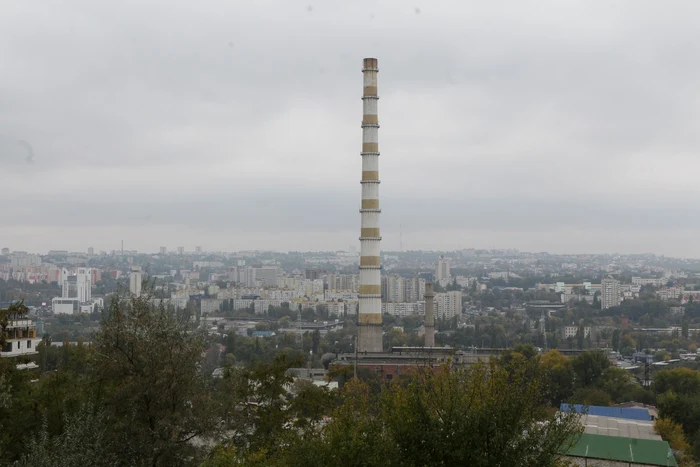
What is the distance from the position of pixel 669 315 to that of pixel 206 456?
67864 mm

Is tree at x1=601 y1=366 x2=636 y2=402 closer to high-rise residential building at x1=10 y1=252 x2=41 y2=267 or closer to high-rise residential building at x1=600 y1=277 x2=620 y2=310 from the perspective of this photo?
high-rise residential building at x1=600 y1=277 x2=620 y2=310

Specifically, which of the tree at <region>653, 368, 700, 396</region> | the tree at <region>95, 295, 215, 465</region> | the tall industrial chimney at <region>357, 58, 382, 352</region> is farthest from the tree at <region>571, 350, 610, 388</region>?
the tree at <region>95, 295, 215, 465</region>

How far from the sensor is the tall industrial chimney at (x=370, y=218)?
30.8 m

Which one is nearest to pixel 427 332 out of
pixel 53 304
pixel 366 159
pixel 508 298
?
pixel 366 159

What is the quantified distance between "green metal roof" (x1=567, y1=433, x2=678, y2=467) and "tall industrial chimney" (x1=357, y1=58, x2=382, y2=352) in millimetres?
16380

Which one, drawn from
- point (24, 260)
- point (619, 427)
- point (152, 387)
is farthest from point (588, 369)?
point (24, 260)

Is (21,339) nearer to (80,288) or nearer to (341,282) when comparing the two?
(80,288)

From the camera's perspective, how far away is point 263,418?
11.9m

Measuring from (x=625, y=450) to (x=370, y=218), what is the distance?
56.4 feet

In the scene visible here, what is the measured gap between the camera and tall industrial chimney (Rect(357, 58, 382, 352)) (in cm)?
3083

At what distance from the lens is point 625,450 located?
1476cm

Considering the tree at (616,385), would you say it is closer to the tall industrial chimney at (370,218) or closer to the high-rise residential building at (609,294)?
the tall industrial chimney at (370,218)

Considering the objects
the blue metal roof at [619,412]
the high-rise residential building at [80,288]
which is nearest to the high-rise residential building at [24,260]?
the high-rise residential building at [80,288]

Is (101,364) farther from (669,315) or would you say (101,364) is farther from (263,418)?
(669,315)
